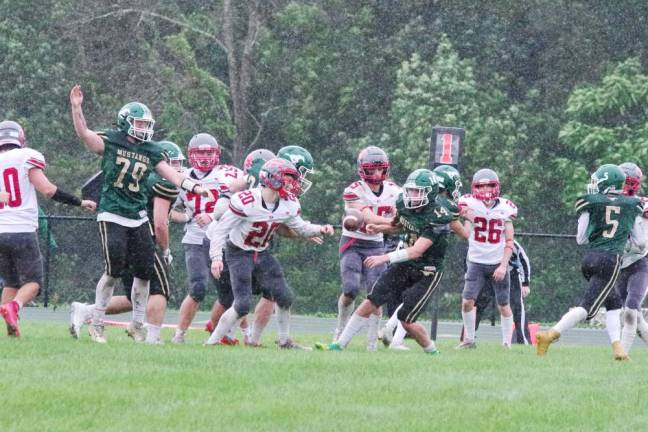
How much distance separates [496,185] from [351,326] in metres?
3.58

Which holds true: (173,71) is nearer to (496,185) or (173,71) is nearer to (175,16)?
(175,16)

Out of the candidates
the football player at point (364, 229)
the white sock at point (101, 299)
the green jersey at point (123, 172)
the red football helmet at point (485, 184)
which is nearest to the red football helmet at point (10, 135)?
the green jersey at point (123, 172)

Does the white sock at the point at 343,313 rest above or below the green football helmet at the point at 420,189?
below

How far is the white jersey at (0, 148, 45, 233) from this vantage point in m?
11.5

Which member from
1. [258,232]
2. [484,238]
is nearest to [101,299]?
[258,232]

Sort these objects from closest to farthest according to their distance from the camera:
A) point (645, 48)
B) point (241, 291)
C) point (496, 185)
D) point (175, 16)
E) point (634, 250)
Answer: point (241, 291) → point (634, 250) → point (496, 185) → point (645, 48) → point (175, 16)

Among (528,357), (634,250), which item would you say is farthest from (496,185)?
(528,357)

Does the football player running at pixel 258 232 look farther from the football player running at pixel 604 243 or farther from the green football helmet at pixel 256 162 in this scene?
the football player running at pixel 604 243

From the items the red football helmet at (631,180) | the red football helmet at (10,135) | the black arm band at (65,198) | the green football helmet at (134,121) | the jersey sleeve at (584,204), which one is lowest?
the black arm band at (65,198)

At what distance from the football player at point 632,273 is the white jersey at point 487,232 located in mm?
1682

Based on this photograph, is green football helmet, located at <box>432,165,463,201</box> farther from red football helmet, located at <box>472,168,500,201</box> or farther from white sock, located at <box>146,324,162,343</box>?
white sock, located at <box>146,324,162,343</box>

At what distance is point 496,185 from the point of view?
15.2 m

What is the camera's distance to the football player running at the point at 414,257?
12016mm

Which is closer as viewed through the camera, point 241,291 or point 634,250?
point 241,291
